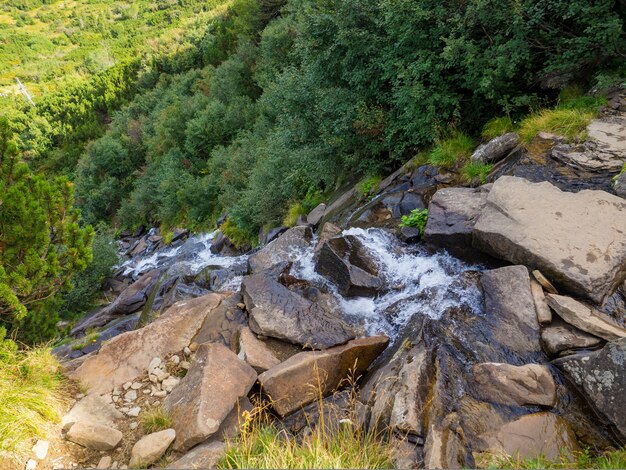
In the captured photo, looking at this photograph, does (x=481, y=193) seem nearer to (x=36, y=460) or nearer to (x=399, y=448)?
(x=399, y=448)

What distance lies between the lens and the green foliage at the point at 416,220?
7126 mm

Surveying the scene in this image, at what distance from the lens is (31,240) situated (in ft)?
18.2

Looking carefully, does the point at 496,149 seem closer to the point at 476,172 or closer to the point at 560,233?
the point at 476,172

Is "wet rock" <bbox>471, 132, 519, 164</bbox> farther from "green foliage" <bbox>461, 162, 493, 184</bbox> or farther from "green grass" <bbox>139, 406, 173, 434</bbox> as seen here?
"green grass" <bbox>139, 406, 173, 434</bbox>

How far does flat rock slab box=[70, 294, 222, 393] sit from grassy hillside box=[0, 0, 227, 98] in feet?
270

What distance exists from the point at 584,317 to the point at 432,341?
1809 mm

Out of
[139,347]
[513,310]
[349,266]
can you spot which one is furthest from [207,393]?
[513,310]

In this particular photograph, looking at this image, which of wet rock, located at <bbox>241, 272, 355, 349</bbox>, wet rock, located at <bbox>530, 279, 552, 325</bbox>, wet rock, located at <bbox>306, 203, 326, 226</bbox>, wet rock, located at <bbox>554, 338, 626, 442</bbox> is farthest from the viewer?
wet rock, located at <bbox>306, 203, 326, 226</bbox>

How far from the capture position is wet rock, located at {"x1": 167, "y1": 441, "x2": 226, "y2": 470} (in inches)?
134

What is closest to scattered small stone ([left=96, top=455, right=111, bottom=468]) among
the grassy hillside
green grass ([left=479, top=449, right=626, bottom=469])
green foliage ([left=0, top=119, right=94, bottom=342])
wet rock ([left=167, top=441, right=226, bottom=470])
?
Answer: wet rock ([left=167, top=441, right=226, bottom=470])

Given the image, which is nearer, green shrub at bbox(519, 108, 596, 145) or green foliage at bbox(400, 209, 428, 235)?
green shrub at bbox(519, 108, 596, 145)

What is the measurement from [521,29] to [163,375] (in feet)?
28.9

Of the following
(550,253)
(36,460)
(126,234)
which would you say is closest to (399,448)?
(550,253)

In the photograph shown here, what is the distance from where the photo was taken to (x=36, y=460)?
3578 millimetres
